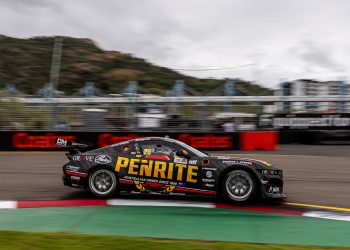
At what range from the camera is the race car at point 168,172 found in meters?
8.01

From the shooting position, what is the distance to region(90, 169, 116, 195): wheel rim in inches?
336

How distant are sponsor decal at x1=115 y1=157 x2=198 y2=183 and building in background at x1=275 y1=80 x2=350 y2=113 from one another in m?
18.5

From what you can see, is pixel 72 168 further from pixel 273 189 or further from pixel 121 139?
pixel 121 139

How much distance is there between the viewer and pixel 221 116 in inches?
819

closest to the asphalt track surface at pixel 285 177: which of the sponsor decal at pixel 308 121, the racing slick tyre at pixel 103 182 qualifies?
the racing slick tyre at pixel 103 182

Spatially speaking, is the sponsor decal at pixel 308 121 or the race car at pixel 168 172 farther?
the sponsor decal at pixel 308 121

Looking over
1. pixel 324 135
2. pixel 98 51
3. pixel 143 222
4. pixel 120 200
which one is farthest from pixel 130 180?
pixel 98 51

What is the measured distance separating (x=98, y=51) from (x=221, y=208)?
10130 cm

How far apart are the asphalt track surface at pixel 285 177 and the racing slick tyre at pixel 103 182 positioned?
440 millimetres

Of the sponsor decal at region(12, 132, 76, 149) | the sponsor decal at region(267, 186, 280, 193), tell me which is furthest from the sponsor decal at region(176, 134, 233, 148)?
the sponsor decal at region(267, 186, 280, 193)

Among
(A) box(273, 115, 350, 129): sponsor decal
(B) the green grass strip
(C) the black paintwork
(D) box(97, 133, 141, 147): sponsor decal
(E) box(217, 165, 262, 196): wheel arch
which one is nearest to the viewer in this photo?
(B) the green grass strip

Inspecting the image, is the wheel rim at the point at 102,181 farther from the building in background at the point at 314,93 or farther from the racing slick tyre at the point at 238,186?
the building in background at the point at 314,93

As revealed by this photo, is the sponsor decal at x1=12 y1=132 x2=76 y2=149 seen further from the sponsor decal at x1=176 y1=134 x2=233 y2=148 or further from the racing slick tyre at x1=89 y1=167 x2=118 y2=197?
the racing slick tyre at x1=89 y1=167 x2=118 y2=197

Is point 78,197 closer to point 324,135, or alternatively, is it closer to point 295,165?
point 295,165
